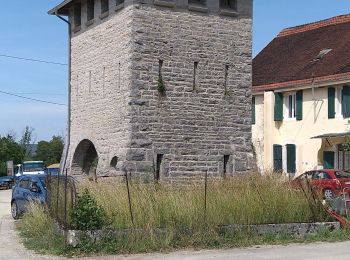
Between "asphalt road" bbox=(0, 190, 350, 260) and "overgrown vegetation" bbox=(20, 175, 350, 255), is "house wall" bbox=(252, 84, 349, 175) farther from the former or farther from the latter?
"asphalt road" bbox=(0, 190, 350, 260)

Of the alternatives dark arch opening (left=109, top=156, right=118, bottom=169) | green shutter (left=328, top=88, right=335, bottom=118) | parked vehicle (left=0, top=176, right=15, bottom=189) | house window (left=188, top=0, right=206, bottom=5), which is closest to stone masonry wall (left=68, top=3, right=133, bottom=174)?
dark arch opening (left=109, top=156, right=118, bottom=169)

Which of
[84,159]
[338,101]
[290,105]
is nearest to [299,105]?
[290,105]

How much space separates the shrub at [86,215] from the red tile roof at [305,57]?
66.6 feet

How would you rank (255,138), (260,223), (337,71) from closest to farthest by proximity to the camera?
(260,223)
(337,71)
(255,138)

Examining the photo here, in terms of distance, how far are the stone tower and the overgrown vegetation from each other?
5.53 m

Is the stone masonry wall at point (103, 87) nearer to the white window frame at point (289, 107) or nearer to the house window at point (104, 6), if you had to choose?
the house window at point (104, 6)

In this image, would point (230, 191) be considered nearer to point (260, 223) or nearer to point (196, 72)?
point (260, 223)

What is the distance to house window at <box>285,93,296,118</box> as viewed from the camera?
35375 millimetres

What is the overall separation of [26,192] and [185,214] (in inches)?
343

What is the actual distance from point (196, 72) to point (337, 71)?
11.9 m

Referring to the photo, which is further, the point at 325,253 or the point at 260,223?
the point at 260,223

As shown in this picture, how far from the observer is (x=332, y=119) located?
32469 millimetres

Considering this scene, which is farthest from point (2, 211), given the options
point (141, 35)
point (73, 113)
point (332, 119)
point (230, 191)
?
point (332, 119)

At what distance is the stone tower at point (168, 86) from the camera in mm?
22031
